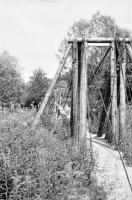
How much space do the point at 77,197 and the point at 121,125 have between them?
424cm

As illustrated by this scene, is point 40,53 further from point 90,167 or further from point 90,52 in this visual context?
point 90,167

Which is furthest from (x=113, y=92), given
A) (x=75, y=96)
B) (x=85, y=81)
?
(x=75, y=96)

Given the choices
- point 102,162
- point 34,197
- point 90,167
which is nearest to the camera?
point 34,197

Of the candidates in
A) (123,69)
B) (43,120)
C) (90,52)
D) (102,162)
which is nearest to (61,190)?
(102,162)

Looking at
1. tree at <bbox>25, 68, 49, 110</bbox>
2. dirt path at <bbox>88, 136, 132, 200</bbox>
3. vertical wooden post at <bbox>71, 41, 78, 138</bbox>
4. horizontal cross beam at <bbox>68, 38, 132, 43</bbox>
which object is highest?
tree at <bbox>25, 68, 49, 110</bbox>

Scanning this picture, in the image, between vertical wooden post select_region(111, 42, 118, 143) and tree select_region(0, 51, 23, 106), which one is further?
tree select_region(0, 51, 23, 106)

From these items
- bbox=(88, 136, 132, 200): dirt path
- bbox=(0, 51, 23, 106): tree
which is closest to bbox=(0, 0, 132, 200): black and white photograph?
bbox=(88, 136, 132, 200): dirt path

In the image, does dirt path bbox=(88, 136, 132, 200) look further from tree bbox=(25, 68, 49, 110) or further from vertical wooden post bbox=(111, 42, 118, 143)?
tree bbox=(25, 68, 49, 110)

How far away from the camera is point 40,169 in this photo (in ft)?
14.6

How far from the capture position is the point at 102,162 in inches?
290

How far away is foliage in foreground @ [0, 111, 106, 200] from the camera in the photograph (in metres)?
4.28

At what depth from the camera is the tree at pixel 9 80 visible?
35906mm

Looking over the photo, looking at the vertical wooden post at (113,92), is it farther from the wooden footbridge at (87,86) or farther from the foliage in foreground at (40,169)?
the foliage in foreground at (40,169)

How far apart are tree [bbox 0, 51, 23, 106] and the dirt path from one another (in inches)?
983
